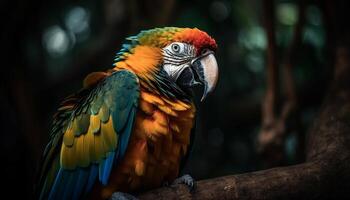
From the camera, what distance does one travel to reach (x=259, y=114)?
4.31 m

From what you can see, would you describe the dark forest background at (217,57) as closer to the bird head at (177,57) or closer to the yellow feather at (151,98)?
the bird head at (177,57)

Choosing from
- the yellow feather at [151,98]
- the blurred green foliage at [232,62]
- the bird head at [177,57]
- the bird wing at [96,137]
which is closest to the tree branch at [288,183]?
the bird wing at [96,137]

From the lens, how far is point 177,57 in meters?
2.46

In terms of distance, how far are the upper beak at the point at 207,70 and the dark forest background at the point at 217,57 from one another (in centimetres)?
83

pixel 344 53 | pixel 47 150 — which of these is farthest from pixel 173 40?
pixel 344 53

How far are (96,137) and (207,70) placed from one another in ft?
1.89

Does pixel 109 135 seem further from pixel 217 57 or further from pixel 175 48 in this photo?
pixel 217 57

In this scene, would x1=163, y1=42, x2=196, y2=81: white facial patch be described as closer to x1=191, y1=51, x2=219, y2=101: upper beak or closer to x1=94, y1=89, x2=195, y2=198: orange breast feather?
x1=191, y1=51, x2=219, y2=101: upper beak

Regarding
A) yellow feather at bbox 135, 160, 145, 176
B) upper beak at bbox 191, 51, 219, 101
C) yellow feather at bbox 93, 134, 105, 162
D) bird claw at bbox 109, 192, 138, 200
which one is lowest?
bird claw at bbox 109, 192, 138, 200

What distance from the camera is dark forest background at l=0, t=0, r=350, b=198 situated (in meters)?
3.50

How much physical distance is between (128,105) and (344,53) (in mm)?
1354

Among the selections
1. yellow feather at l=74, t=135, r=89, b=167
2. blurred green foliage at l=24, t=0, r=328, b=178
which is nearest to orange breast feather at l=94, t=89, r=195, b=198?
yellow feather at l=74, t=135, r=89, b=167

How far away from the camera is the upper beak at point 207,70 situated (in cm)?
241

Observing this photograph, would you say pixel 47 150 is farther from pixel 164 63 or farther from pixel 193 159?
pixel 193 159
